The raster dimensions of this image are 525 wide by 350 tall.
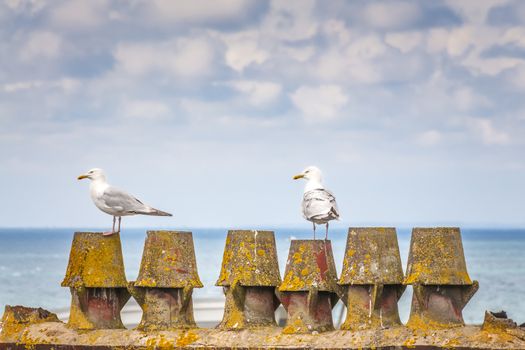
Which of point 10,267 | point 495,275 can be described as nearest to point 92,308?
point 495,275

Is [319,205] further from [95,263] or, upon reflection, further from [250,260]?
[95,263]

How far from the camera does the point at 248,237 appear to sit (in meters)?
13.0

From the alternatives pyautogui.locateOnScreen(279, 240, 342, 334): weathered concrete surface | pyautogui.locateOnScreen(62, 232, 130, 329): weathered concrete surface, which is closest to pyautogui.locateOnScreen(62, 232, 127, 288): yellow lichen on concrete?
pyautogui.locateOnScreen(62, 232, 130, 329): weathered concrete surface

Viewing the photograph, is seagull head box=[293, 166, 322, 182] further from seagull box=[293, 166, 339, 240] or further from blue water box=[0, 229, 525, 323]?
blue water box=[0, 229, 525, 323]

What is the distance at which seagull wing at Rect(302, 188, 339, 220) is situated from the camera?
13.6 metres

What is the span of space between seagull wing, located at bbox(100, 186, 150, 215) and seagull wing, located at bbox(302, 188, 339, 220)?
2001mm

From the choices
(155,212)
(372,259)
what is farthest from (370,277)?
(155,212)

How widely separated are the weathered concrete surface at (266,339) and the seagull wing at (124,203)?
66.9 inches

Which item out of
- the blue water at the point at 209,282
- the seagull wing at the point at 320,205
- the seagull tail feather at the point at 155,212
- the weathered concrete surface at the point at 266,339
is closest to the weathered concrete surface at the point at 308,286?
the weathered concrete surface at the point at 266,339

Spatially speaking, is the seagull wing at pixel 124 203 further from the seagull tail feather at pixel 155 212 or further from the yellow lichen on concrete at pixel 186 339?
the yellow lichen on concrete at pixel 186 339

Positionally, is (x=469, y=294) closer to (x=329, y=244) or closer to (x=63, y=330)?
(x=329, y=244)

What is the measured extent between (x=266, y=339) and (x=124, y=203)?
9.67 ft

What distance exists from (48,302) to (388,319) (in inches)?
3297

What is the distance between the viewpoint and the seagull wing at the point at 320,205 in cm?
1364
